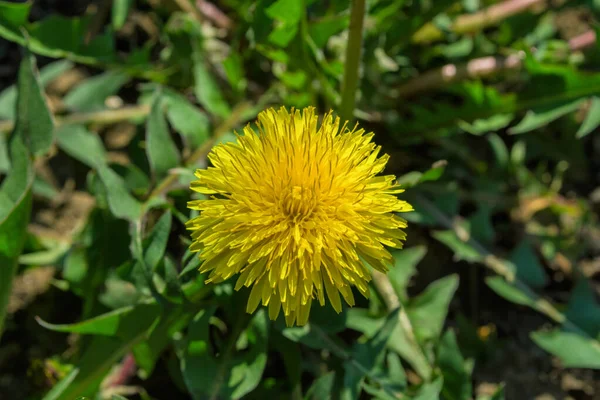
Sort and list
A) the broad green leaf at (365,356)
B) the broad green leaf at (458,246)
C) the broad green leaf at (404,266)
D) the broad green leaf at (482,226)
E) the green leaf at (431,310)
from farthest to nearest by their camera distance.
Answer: the broad green leaf at (482,226)
the broad green leaf at (458,246)
the broad green leaf at (404,266)
the green leaf at (431,310)
the broad green leaf at (365,356)

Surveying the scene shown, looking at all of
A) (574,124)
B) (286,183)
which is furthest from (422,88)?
(286,183)

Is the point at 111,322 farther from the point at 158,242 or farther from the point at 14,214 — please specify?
the point at 14,214

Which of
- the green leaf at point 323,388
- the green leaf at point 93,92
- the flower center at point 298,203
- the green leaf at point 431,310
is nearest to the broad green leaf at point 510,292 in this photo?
the green leaf at point 431,310

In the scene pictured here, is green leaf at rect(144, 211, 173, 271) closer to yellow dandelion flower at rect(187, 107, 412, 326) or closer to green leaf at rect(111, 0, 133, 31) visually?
yellow dandelion flower at rect(187, 107, 412, 326)

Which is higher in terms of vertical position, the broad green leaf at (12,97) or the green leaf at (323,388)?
the broad green leaf at (12,97)

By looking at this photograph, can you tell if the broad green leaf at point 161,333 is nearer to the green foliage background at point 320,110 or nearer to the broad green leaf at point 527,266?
the green foliage background at point 320,110

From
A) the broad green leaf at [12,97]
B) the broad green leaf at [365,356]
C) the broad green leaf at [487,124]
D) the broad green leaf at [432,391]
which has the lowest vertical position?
the broad green leaf at [432,391]

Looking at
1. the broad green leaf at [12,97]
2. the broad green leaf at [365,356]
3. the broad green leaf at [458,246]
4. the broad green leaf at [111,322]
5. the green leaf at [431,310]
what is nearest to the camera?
the broad green leaf at [111,322]
